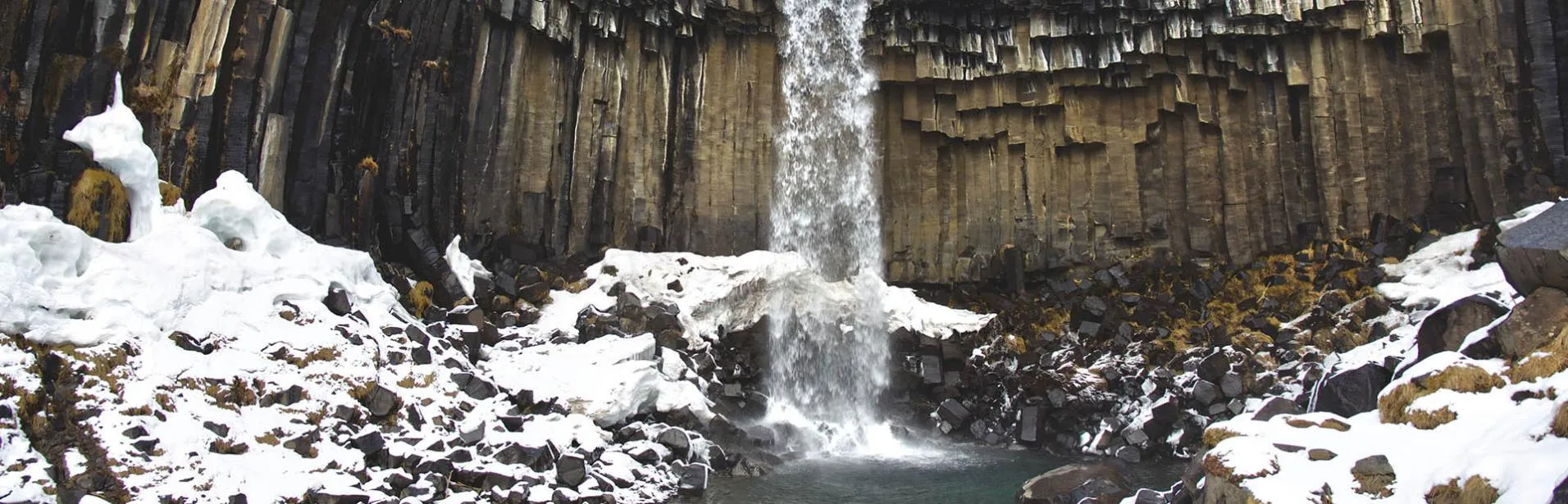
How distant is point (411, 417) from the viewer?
1324 cm

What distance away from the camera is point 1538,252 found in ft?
30.2

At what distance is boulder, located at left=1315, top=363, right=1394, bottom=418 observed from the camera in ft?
33.0

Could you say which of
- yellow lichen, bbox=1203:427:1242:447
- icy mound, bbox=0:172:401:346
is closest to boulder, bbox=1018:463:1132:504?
yellow lichen, bbox=1203:427:1242:447

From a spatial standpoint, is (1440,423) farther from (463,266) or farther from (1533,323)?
(463,266)

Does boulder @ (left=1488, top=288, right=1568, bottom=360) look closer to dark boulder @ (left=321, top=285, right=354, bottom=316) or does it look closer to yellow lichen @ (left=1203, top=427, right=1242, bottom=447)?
yellow lichen @ (left=1203, top=427, right=1242, bottom=447)

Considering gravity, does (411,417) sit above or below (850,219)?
below

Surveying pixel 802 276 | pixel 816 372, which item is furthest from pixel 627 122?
pixel 816 372

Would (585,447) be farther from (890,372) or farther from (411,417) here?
(890,372)

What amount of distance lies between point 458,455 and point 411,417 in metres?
1.12

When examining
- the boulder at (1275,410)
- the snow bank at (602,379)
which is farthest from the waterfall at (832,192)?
the boulder at (1275,410)

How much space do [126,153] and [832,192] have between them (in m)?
14.2

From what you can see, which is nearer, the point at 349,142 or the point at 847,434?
the point at 349,142

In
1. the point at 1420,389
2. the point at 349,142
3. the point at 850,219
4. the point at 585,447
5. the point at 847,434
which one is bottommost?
the point at 847,434

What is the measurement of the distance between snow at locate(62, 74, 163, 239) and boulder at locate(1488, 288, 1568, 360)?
15544 millimetres
